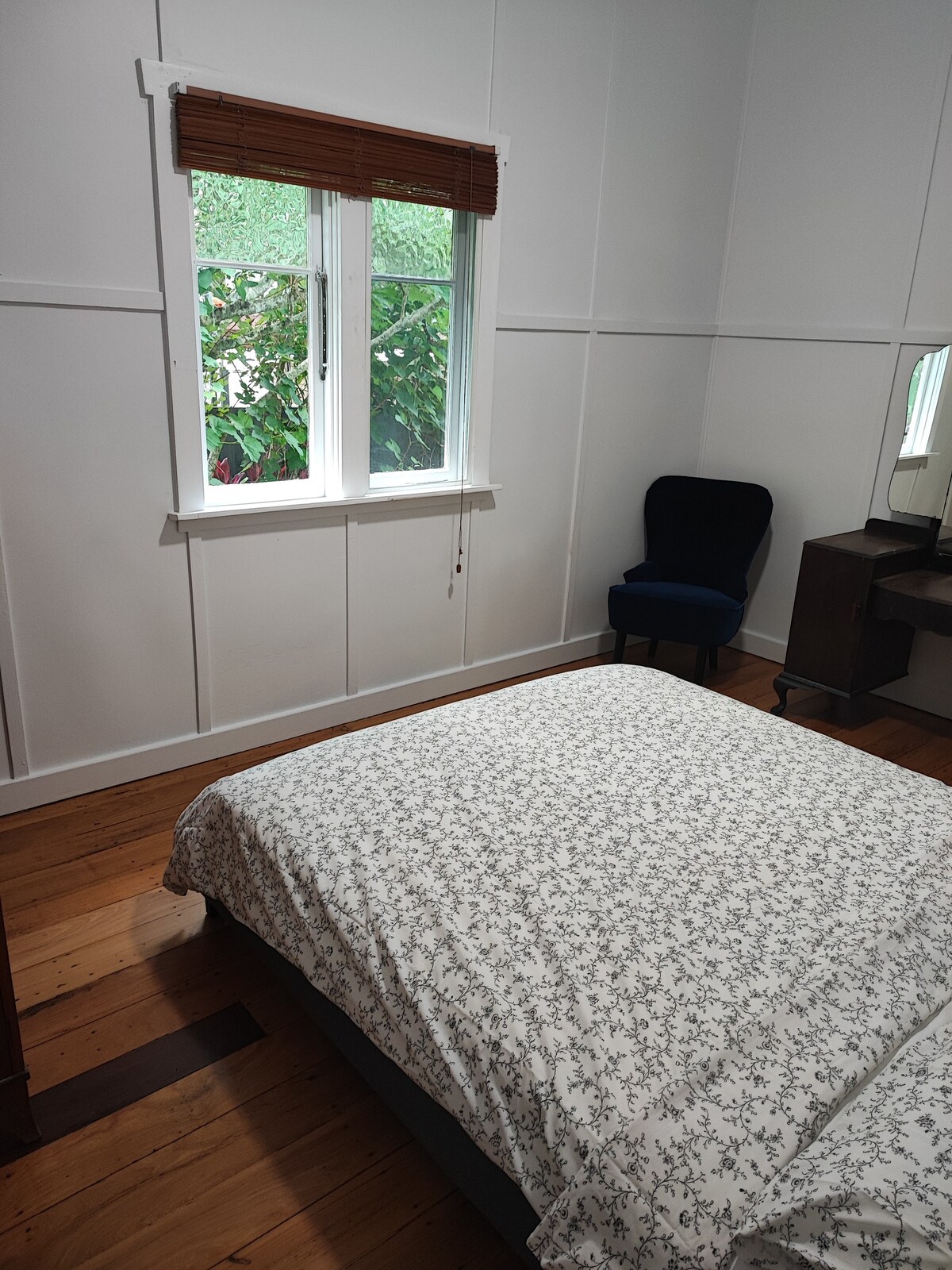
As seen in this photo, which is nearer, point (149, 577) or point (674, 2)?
point (149, 577)

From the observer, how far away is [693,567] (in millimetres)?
4191

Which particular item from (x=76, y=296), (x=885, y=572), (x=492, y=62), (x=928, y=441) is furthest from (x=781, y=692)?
(x=76, y=296)

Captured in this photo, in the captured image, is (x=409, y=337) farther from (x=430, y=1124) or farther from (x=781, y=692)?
(x=430, y=1124)

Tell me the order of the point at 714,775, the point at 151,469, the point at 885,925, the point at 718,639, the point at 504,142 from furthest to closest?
the point at 718,639 → the point at 504,142 → the point at 151,469 → the point at 714,775 → the point at 885,925

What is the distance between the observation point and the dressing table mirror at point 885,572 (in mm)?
3439

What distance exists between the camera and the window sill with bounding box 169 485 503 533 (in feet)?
9.61

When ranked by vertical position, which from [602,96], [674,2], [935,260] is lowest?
[935,260]

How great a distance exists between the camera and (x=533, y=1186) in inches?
52.6

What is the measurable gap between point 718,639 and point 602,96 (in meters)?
2.15

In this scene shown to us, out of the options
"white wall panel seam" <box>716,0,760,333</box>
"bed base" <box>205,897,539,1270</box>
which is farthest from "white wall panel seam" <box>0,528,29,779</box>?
"white wall panel seam" <box>716,0,760,333</box>

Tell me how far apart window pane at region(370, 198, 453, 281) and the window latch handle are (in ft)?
0.67

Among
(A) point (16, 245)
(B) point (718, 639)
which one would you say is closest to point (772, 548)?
(B) point (718, 639)

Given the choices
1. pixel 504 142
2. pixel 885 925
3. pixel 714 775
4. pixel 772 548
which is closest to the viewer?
Result: pixel 885 925

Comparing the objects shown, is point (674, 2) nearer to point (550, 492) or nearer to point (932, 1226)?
point (550, 492)
